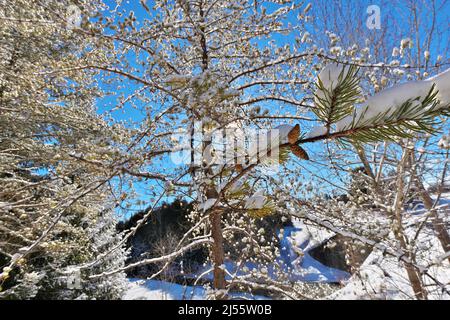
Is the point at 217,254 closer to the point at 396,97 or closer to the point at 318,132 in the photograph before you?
the point at 318,132

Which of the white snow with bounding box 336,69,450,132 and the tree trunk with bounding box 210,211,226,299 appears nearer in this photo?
the white snow with bounding box 336,69,450,132

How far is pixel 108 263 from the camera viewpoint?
10.6 metres

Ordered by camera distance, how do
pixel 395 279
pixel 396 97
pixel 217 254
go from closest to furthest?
pixel 396 97 < pixel 217 254 < pixel 395 279

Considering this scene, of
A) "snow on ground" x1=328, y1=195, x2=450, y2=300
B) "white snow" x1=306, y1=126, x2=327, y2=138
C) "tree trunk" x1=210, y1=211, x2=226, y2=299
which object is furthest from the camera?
"snow on ground" x1=328, y1=195, x2=450, y2=300

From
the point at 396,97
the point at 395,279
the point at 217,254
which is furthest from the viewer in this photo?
the point at 395,279

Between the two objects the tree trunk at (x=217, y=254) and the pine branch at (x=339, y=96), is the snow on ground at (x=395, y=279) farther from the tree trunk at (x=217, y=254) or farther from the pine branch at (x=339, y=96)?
the pine branch at (x=339, y=96)

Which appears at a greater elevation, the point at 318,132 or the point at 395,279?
the point at 318,132

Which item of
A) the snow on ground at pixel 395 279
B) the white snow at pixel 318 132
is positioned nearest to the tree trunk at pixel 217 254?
the snow on ground at pixel 395 279

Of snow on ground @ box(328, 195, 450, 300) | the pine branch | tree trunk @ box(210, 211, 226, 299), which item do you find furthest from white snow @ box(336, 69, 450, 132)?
snow on ground @ box(328, 195, 450, 300)

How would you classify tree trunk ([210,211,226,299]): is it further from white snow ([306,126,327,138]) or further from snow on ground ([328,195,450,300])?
white snow ([306,126,327,138])

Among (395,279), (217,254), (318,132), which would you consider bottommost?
(395,279)

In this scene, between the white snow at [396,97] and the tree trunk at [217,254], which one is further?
the tree trunk at [217,254]

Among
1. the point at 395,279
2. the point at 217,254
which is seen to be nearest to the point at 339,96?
the point at 217,254

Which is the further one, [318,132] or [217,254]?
[217,254]
